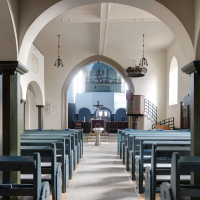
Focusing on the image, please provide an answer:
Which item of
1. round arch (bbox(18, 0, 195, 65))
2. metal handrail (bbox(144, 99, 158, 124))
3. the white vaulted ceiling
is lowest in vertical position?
metal handrail (bbox(144, 99, 158, 124))

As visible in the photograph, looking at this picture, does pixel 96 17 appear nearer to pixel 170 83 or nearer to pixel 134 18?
pixel 134 18

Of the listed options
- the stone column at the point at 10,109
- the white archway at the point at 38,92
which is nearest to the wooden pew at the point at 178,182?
the stone column at the point at 10,109

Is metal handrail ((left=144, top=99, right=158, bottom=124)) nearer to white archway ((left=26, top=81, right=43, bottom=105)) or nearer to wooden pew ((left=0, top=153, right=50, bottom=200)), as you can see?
white archway ((left=26, top=81, right=43, bottom=105))

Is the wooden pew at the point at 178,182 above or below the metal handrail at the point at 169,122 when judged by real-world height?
above

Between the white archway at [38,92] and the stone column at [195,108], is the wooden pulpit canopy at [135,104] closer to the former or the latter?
the white archway at [38,92]

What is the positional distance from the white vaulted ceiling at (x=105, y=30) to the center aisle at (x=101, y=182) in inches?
211

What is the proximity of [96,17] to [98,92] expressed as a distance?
14311 mm

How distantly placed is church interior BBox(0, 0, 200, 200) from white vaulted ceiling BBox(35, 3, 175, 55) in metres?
0.05

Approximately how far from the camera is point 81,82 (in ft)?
79.3

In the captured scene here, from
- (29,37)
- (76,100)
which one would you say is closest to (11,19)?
(29,37)

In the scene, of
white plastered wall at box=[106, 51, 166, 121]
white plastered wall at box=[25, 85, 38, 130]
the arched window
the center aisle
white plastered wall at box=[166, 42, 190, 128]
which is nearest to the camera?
the center aisle

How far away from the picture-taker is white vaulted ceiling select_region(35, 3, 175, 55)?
29.0 ft

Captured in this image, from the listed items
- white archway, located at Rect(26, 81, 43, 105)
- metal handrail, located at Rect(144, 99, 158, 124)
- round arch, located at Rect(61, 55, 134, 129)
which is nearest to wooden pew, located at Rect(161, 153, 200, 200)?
white archway, located at Rect(26, 81, 43, 105)

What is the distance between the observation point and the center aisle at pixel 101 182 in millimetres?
4262
